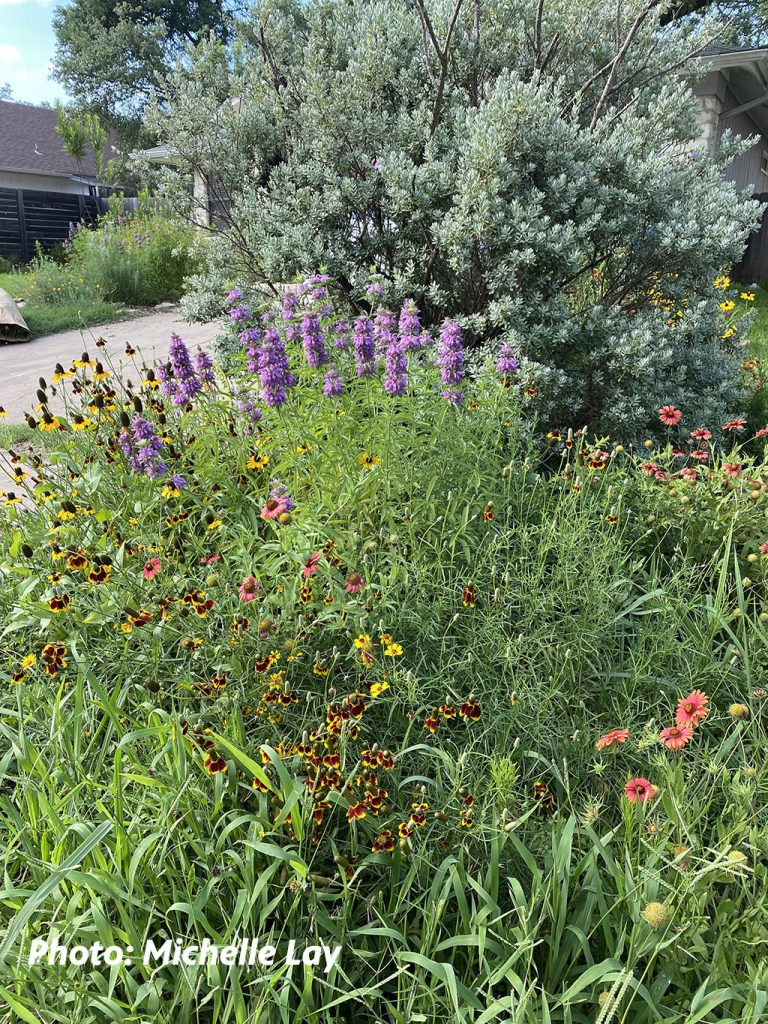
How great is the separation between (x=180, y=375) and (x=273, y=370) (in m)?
0.67

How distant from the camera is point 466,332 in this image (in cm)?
414

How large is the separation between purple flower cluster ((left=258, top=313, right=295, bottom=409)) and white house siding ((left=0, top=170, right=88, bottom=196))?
26334 mm

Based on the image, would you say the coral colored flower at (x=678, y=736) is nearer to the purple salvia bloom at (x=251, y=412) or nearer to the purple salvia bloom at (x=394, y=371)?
the purple salvia bloom at (x=394, y=371)

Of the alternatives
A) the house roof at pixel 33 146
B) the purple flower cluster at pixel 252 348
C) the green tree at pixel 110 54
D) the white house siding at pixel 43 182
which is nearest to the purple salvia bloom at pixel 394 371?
the purple flower cluster at pixel 252 348

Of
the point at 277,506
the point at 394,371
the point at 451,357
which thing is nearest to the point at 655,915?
the point at 277,506

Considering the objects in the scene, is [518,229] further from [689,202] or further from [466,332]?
[689,202]

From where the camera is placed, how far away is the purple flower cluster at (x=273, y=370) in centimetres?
251

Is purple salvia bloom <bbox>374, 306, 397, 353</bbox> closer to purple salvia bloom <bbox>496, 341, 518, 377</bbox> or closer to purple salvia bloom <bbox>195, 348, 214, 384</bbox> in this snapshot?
purple salvia bloom <bbox>496, 341, 518, 377</bbox>

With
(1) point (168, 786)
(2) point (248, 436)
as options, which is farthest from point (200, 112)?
(1) point (168, 786)

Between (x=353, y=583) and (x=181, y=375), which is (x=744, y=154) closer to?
(x=181, y=375)

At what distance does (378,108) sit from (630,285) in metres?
2.02

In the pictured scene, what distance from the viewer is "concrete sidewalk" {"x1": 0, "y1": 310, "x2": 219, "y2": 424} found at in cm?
695

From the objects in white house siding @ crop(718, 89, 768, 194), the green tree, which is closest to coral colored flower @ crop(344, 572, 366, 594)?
white house siding @ crop(718, 89, 768, 194)

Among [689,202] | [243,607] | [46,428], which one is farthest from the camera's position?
[689,202]
